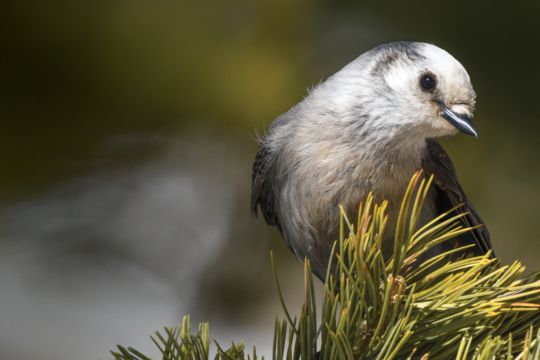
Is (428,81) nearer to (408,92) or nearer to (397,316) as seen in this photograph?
(408,92)

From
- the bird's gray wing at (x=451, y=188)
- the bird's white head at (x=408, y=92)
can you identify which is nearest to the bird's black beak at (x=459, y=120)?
the bird's white head at (x=408, y=92)

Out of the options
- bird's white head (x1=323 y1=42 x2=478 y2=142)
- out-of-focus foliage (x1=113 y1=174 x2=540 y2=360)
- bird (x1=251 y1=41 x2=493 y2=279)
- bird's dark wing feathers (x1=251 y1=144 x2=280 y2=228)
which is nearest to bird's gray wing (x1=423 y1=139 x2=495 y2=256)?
bird (x1=251 y1=41 x2=493 y2=279)

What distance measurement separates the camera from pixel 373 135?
1.56m

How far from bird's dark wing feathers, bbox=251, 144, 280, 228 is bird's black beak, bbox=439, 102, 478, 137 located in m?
0.45

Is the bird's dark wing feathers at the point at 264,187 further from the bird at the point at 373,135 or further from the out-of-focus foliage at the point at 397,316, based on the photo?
the out-of-focus foliage at the point at 397,316

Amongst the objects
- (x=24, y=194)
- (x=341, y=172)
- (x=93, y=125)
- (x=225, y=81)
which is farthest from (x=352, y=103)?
(x=24, y=194)

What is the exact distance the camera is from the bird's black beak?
1474 millimetres

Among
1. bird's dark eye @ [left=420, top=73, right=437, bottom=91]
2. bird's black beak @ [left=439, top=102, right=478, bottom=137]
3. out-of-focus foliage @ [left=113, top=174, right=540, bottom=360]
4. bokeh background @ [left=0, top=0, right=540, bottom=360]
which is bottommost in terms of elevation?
out-of-focus foliage @ [left=113, top=174, right=540, bottom=360]

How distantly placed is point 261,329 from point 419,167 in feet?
3.51

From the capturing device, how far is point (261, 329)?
2.56 m

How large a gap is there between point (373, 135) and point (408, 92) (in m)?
0.10

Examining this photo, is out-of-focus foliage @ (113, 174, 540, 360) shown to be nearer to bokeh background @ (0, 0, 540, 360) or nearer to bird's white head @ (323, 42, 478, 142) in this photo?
bird's white head @ (323, 42, 478, 142)

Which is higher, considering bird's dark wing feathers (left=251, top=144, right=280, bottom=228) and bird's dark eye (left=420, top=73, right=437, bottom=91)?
bird's dark wing feathers (left=251, top=144, right=280, bottom=228)

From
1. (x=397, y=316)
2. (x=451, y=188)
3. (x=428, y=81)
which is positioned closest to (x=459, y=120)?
(x=428, y=81)
